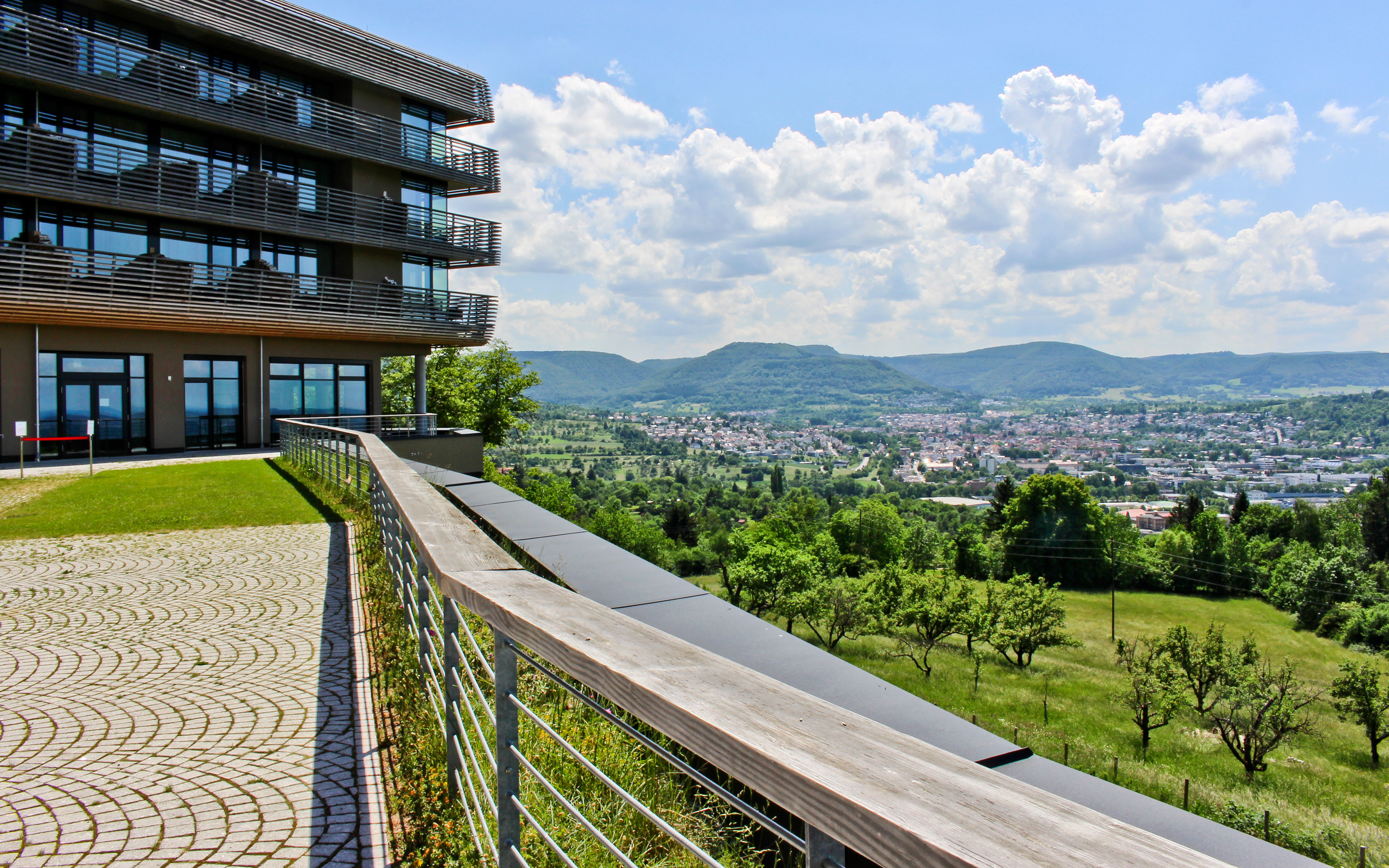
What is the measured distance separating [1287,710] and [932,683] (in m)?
20.2

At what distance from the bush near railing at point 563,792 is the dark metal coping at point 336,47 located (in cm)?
2821

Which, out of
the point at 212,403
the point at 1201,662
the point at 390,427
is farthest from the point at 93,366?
the point at 1201,662

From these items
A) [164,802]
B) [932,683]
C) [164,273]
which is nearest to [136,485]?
[164,273]

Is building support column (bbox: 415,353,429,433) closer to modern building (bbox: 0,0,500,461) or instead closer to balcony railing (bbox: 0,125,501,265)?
modern building (bbox: 0,0,500,461)

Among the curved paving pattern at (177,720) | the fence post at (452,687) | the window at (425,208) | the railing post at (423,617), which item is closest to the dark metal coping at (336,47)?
the window at (425,208)

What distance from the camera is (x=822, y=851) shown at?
1070 millimetres

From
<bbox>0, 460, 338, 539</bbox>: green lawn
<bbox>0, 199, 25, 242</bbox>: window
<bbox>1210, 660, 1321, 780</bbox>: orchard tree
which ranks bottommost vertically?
<bbox>1210, 660, 1321, 780</bbox>: orchard tree

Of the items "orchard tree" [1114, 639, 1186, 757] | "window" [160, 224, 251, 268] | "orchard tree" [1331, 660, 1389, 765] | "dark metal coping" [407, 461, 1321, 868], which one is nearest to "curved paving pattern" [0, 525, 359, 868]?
"dark metal coping" [407, 461, 1321, 868]

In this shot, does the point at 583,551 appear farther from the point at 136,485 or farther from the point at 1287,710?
the point at 1287,710

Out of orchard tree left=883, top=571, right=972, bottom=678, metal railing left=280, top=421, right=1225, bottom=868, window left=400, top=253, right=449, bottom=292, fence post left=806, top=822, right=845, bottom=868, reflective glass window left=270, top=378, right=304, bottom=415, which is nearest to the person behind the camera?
metal railing left=280, top=421, right=1225, bottom=868

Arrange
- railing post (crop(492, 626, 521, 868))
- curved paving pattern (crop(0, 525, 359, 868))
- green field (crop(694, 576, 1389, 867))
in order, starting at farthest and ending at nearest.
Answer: green field (crop(694, 576, 1389, 867)), curved paving pattern (crop(0, 525, 359, 868)), railing post (crop(492, 626, 521, 868))

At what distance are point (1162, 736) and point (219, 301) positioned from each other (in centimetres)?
5654

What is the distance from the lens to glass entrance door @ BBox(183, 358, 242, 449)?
25.7m

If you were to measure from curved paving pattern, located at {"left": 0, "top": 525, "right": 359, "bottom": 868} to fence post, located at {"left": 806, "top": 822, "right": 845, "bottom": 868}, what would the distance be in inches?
107
